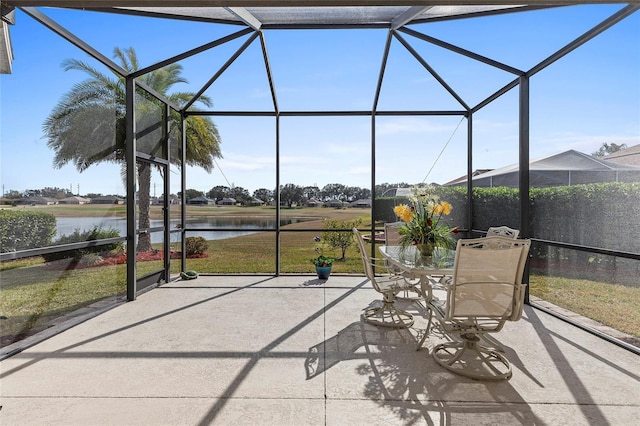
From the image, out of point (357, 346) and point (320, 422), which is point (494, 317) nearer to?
point (357, 346)

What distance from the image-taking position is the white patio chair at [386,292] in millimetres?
3621

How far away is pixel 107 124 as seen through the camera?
427 centimetres

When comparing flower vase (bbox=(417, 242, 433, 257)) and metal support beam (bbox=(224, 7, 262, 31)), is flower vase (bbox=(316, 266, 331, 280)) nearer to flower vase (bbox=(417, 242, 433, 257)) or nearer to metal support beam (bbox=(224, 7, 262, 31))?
flower vase (bbox=(417, 242, 433, 257))

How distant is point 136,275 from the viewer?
4.82m

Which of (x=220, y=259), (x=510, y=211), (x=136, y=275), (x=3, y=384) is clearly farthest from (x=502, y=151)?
(x=3, y=384)

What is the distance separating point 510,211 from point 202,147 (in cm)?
545

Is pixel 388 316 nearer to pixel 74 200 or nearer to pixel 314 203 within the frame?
pixel 314 203

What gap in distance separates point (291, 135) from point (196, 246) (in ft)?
8.98

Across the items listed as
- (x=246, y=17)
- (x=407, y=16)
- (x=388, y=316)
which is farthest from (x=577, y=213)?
(x=246, y=17)

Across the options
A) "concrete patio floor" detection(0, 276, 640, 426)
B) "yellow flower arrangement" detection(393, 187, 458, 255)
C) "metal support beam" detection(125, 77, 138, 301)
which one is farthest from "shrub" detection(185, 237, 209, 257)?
"yellow flower arrangement" detection(393, 187, 458, 255)

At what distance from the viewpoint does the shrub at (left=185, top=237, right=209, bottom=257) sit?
6277 mm

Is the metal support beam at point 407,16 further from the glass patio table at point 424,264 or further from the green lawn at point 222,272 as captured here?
the green lawn at point 222,272

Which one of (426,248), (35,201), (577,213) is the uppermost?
(35,201)

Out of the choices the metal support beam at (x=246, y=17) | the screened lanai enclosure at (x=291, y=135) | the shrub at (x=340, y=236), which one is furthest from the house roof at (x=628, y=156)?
the metal support beam at (x=246, y=17)
